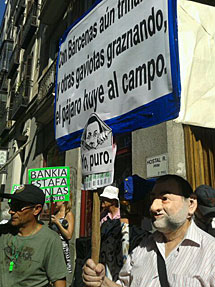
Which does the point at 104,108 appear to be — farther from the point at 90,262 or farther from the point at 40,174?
Answer: the point at 40,174

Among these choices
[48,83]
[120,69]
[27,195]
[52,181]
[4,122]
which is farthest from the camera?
[4,122]

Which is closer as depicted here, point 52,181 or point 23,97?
point 52,181

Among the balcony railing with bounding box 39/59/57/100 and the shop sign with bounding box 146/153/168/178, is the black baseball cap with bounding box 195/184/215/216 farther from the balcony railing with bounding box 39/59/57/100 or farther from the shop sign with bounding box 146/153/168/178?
the balcony railing with bounding box 39/59/57/100

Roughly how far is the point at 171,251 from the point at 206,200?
0.81m

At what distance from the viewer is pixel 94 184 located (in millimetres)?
2096

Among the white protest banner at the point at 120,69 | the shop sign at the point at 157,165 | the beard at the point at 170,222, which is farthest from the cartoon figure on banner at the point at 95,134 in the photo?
the shop sign at the point at 157,165

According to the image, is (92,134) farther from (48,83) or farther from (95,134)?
(48,83)

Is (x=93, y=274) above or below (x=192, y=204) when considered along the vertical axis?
below

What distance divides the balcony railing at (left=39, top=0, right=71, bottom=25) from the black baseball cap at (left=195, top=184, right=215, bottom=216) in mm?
10571

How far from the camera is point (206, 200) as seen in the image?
2.44 m

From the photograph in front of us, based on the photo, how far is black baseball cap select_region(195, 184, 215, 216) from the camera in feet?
7.83

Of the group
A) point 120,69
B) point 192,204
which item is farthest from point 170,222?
point 120,69

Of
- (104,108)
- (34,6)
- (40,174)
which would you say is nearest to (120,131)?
(104,108)

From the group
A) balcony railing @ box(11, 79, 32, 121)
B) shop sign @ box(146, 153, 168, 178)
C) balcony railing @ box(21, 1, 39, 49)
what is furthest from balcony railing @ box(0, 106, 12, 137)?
shop sign @ box(146, 153, 168, 178)
